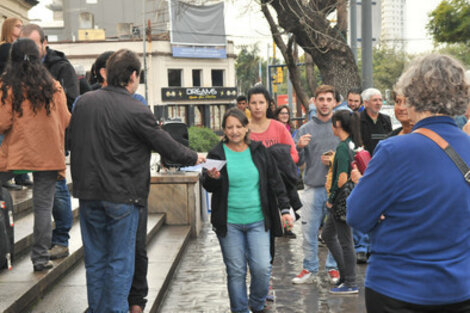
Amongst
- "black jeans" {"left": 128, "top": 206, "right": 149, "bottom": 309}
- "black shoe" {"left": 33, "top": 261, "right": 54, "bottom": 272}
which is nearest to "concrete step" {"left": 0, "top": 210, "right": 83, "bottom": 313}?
"black shoe" {"left": 33, "top": 261, "right": 54, "bottom": 272}

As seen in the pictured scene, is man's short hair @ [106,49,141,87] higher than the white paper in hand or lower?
higher

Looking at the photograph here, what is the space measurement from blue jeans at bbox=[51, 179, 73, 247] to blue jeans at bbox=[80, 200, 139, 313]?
4.48ft

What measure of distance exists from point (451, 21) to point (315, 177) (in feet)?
60.6

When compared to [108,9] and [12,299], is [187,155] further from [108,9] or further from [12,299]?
[108,9]

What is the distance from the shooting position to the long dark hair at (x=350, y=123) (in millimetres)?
5891

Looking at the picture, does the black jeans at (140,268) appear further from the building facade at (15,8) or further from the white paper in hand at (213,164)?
the building facade at (15,8)

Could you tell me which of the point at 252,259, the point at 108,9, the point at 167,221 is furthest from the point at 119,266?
the point at 108,9

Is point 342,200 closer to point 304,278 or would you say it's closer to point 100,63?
point 304,278

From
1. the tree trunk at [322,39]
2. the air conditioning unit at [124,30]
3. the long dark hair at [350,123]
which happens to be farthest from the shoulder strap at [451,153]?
the air conditioning unit at [124,30]

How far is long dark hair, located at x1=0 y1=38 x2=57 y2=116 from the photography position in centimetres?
493

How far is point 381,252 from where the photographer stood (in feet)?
8.41

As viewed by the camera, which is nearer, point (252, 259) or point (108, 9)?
point (252, 259)

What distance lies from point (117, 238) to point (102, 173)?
1.49 ft

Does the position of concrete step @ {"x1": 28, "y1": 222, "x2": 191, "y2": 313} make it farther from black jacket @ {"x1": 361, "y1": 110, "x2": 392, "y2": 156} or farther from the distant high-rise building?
the distant high-rise building
